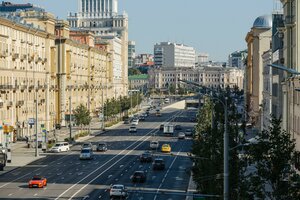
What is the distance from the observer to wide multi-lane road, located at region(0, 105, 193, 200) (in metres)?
53.8

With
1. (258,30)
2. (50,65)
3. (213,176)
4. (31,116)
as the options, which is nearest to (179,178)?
(213,176)

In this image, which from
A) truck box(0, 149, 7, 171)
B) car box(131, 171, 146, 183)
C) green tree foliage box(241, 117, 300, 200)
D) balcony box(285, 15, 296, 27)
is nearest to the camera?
green tree foliage box(241, 117, 300, 200)

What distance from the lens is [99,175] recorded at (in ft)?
215

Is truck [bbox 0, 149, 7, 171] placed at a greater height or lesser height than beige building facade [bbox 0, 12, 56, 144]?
lesser

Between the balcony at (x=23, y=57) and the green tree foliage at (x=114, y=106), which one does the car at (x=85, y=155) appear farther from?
the green tree foliage at (x=114, y=106)

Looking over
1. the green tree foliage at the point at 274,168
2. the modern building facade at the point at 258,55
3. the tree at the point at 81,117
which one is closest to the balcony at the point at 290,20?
the green tree foliage at the point at 274,168

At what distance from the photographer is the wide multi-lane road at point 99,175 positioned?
176ft

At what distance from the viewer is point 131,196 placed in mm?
53500

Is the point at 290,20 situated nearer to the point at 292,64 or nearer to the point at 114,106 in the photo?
the point at 292,64

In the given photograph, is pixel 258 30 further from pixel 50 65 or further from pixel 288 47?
pixel 288 47

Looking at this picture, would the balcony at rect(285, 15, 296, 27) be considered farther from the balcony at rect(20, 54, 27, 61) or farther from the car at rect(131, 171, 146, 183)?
the balcony at rect(20, 54, 27, 61)


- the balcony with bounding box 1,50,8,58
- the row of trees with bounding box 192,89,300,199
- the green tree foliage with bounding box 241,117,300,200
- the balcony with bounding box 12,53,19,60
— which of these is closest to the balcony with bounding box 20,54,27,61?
the balcony with bounding box 12,53,19,60

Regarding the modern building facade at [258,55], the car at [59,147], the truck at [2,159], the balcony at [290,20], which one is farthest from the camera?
the modern building facade at [258,55]

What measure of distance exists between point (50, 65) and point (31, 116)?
17.1m
